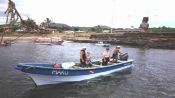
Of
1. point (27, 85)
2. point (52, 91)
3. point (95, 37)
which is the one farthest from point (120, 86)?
point (95, 37)

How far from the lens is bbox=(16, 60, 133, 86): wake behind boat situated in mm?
20797

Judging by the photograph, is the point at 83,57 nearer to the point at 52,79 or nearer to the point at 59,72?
the point at 59,72

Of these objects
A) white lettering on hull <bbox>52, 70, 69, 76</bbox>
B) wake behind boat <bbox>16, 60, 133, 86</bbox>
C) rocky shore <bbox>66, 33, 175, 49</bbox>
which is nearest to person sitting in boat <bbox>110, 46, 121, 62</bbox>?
wake behind boat <bbox>16, 60, 133, 86</bbox>

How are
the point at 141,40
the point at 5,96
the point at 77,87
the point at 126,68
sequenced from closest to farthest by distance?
the point at 5,96 < the point at 77,87 < the point at 126,68 < the point at 141,40

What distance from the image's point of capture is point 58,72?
2172 centimetres

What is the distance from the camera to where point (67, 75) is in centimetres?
2256

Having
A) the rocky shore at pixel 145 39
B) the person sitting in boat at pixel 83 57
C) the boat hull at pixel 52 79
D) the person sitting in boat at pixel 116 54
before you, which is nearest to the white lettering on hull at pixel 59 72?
the boat hull at pixel 52 79

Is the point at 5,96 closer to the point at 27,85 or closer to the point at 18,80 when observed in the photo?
the point at 27,85

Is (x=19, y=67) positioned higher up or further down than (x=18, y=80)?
higher up

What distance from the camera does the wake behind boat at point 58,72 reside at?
20797mm

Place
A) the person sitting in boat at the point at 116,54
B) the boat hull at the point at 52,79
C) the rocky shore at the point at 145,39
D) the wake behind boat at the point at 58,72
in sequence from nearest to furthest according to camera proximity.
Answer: the wake behind boat at the point at 58,72 → the boat hull at the point at 52,79 → the person sitting in boat at the point at 116,54 → the rocky shore at the point at 145,39

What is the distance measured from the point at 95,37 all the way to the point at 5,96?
91016mm

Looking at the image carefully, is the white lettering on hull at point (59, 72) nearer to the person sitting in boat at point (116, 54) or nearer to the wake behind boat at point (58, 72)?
the wake behind boat at point (58, 72)

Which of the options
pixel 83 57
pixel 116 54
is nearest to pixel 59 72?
pixel 83 57
